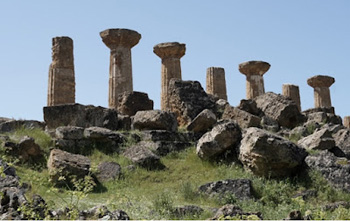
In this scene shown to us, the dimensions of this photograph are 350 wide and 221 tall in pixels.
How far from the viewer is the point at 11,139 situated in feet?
42.2

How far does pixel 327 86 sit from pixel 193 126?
20.0 metres

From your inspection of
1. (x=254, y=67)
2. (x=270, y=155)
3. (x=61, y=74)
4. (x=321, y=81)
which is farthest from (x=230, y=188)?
(x=321, y=81)

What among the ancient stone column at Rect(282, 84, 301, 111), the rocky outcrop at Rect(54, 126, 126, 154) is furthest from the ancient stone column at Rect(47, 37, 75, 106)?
the ancient stone column at Rect(282, 84, 301, 111)

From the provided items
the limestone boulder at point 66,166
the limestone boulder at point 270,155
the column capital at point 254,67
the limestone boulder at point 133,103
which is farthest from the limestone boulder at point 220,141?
the column capital at point 254,67

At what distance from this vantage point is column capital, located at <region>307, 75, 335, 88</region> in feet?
108

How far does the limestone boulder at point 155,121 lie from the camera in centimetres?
1480

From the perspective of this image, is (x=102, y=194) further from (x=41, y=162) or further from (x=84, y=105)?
(x=84, y=105)

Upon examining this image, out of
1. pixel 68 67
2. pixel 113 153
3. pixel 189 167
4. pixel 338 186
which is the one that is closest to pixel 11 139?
pixel 113 153

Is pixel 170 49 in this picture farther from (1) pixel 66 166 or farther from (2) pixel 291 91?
(1) pixel 66 166

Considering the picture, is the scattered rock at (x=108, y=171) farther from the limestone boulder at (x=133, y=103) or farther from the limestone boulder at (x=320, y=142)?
the limestone boulder at (x=133, y=103)

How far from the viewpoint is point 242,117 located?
16844mm

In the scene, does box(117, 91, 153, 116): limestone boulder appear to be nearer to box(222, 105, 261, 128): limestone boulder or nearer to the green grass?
box(222, 105, 261, 128): limestone boulder

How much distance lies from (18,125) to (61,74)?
25.3 feet

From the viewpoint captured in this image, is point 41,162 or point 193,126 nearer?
point 41,162
